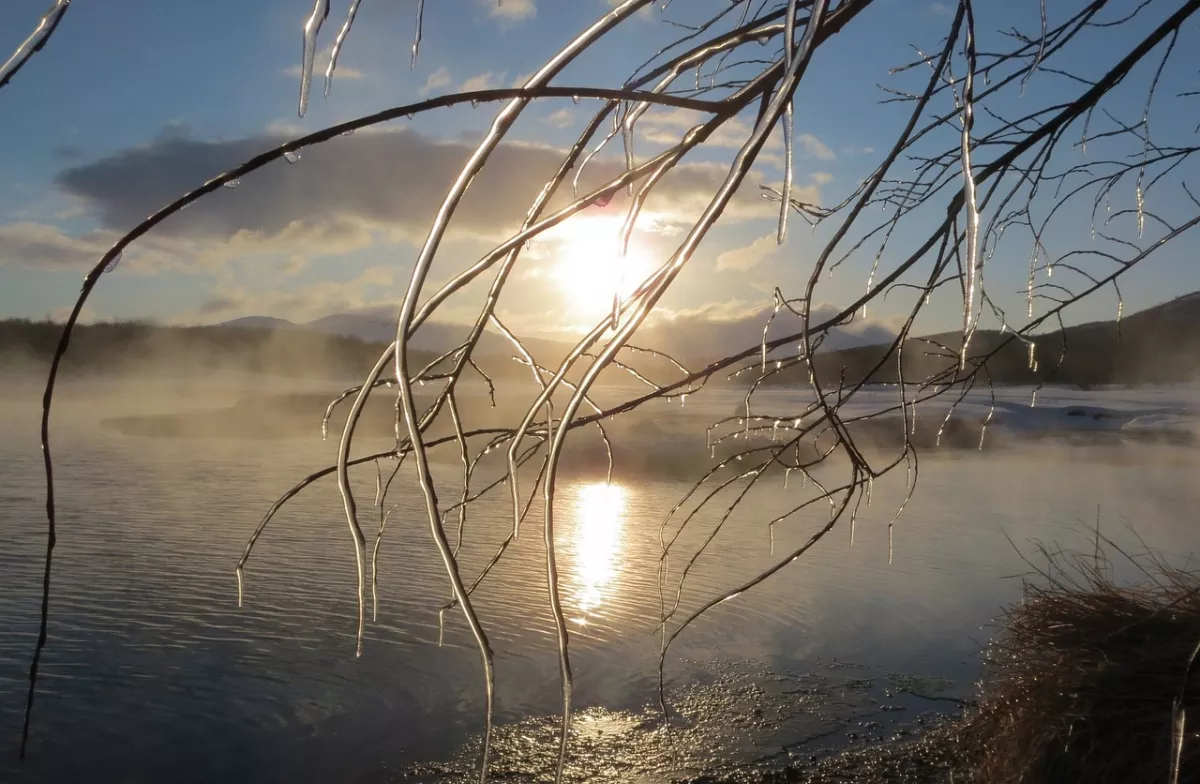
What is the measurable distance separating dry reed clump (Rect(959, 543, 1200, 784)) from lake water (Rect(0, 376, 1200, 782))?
1482mm

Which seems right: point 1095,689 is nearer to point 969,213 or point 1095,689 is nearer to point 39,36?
point 969,213

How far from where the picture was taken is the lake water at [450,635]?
14.6ft

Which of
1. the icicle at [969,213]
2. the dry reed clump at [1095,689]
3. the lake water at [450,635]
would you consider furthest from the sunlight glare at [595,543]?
the icicle at [969,213]

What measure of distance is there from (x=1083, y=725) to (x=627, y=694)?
267 centimetres

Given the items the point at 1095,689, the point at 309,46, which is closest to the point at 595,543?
the point at 1095,689

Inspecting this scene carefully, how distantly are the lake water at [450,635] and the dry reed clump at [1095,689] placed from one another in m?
1.48

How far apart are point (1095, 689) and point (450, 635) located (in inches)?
158

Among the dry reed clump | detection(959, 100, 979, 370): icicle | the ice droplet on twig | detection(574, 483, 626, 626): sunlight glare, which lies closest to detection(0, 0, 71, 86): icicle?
the ice droplet on twig

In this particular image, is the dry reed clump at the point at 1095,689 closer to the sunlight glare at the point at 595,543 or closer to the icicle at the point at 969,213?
the icicle at the point at 969,213

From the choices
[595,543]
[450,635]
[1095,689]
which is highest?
[1095,689]

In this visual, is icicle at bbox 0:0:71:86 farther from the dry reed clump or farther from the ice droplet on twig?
the dry reed clump

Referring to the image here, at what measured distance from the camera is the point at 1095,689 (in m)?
2.96

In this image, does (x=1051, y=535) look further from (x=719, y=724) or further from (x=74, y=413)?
(x=74, y=413)

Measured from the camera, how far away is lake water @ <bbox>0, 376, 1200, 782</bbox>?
446 cm
